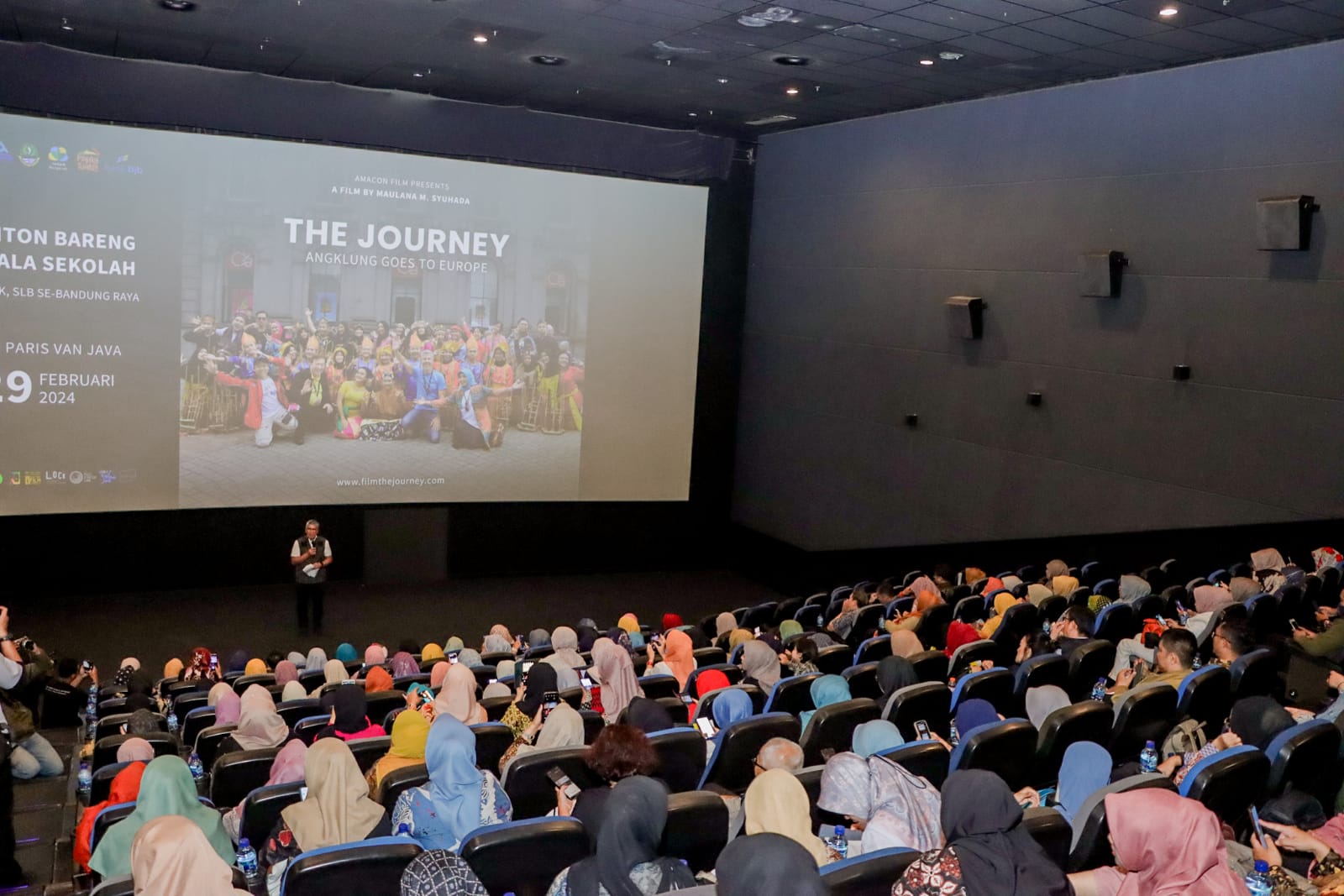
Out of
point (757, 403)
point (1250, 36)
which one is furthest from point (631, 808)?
→ point (757, 403)

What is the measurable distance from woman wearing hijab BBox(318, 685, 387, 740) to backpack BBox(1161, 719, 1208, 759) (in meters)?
3.43

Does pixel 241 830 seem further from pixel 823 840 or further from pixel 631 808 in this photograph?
pixel 823 840

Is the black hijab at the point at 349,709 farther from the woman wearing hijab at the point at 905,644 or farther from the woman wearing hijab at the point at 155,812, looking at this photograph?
the woman wearing hijab at the point at 905,644

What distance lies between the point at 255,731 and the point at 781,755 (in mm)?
2612

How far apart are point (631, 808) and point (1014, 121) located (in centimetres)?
898

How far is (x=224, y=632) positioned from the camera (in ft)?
34.1

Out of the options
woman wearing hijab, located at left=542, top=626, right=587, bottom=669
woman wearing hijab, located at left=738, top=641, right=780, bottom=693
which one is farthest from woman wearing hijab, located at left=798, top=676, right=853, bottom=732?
woman wearing hijab, located at left=542, top=626, right=587, bottom=669

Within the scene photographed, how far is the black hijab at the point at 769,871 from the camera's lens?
8.04ft

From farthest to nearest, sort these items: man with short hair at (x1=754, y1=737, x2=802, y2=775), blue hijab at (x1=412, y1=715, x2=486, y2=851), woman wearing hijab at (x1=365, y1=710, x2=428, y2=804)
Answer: woman wearing hijab at (x1=365, y1=710, x2=428, y2=804)
man with short hair at (x1=754, y1=737, x2=802, y2=775)
blue hijab at (x1=412, y1=715, x2=486, y2=851)

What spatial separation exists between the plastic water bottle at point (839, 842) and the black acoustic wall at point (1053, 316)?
5781 millimetres

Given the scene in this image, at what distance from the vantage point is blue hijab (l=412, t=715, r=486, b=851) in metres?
3.68

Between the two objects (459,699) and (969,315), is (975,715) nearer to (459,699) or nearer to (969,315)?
(459,699)

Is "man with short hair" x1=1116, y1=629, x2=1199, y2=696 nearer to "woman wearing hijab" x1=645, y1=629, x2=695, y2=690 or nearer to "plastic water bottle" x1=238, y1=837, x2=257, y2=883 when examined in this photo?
"woman wearing hijab" x1=645, y1=629, x2=695, y2=690

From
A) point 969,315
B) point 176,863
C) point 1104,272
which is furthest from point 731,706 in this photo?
point 969,315
